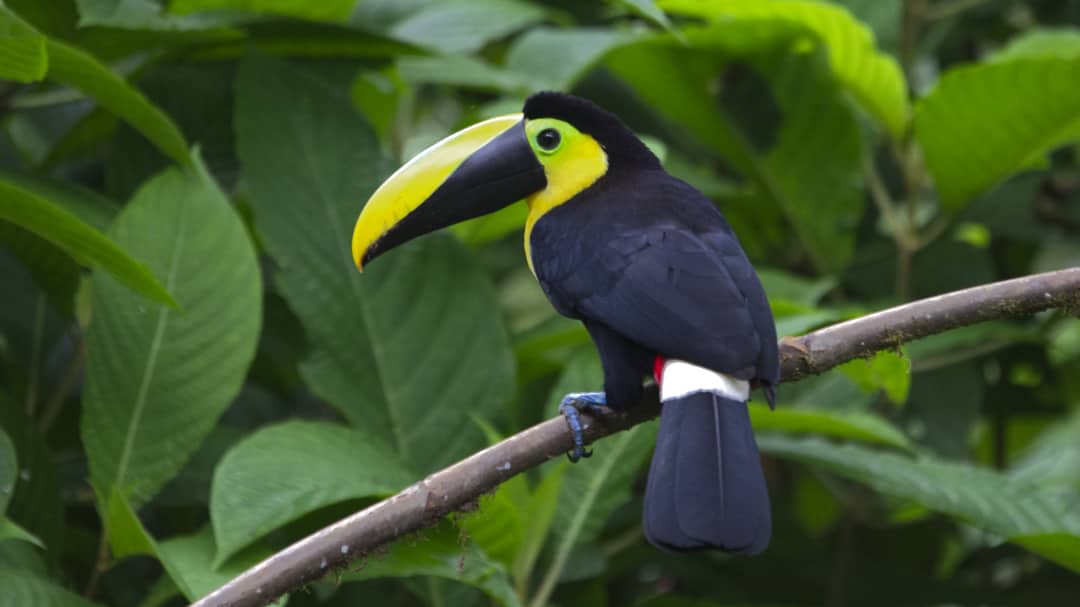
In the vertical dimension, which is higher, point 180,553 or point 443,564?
point 180,553

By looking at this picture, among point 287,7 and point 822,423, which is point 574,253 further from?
point 287,7

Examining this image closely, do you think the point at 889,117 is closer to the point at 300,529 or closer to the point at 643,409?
the point at 643,409

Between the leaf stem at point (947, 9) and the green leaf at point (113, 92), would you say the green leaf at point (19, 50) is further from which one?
the leaf stem at point (947, 9)

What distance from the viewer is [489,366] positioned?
7.44ft

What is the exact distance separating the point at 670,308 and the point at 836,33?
3.72ft

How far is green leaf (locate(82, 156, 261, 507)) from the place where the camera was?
204 cm

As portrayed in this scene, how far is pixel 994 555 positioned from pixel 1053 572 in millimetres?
128

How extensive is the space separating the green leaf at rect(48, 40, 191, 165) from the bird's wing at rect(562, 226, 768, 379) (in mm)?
672

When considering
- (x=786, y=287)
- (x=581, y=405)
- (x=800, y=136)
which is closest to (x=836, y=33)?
(x=800, y=136)

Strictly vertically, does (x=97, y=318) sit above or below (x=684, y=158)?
above

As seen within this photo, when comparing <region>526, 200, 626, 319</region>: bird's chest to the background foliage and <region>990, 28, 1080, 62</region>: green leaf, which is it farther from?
<region>990, 28, 1080, 62</region>: green leaf

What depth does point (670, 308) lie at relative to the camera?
5.72 ft

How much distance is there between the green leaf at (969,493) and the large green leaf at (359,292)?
0.52 meters

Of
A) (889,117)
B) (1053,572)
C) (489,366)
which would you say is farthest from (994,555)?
(489,366)
